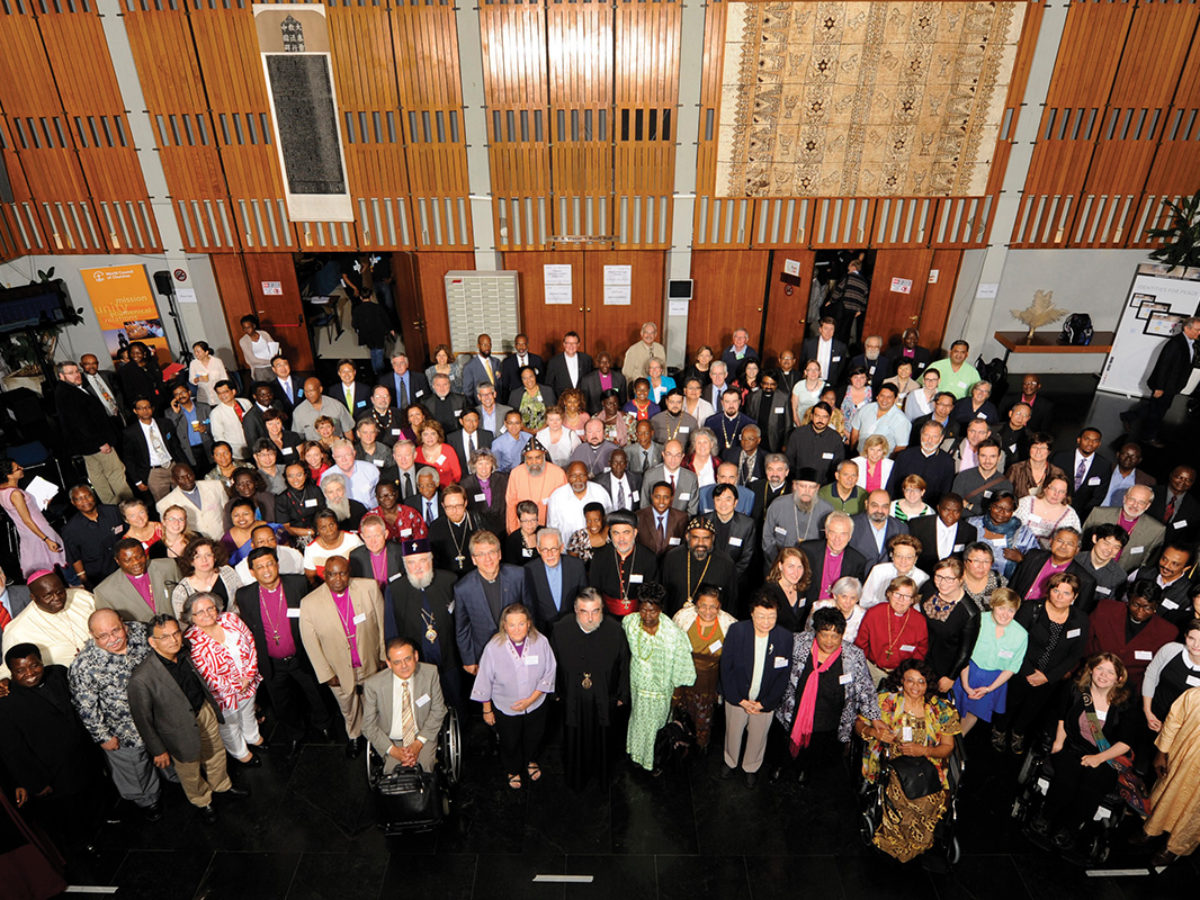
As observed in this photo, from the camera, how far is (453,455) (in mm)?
6645

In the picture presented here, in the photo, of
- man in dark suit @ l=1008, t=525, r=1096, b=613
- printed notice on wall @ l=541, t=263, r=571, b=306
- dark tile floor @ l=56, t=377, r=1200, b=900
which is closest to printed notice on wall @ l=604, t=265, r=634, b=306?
printed notice on wall @ l=541, t=263, r=571, b=306

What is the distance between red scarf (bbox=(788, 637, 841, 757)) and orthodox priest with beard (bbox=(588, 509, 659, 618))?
1299 mm

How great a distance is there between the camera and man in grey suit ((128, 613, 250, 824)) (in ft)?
14.4

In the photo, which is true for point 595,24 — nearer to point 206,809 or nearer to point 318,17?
point 318,17

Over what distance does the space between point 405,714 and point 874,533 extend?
3582 mm

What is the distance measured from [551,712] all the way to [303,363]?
753 centimetres

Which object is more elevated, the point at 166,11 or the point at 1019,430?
the point at 166,11

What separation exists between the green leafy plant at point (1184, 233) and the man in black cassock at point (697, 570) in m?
8.74

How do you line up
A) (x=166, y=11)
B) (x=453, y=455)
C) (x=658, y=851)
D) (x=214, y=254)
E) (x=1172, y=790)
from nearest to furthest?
(x=1172, y=790) < (x=658, y=851) < (x=453, y=455) < (x=166, y=11) < (x=214, y=254)

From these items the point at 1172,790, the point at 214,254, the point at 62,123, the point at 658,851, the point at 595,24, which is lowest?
the point at 658,851

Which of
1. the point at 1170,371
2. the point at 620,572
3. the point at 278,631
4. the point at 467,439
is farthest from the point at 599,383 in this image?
the point at 1170,371

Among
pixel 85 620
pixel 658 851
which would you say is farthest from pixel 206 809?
pixel 658 851

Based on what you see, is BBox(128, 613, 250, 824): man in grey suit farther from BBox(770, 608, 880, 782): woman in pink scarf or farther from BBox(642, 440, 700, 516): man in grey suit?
BBox(770, 608, 880, 782): woman in pink scarf

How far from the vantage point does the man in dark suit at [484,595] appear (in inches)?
195
